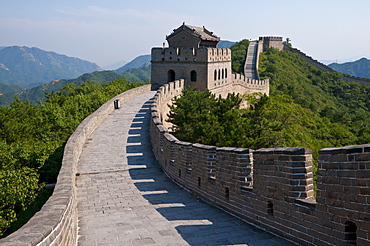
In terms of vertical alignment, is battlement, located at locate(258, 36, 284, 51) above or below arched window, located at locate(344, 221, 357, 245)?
above

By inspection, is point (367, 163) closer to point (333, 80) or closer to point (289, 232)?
point (289, 232)

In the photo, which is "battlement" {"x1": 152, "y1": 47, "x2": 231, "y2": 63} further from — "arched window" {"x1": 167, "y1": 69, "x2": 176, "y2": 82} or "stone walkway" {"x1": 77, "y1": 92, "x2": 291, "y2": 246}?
"stone walkway" {"x1": 77, "y1": 92, "x2": 291, "y2": 246}

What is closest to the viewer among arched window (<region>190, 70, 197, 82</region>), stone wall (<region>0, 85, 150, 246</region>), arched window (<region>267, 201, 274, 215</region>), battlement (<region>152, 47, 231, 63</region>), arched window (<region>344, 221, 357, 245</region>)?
stone wall (<region>0, 85, 150, 246</region>)

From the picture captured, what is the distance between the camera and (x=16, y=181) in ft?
39.7

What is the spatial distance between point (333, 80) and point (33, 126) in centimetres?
5576

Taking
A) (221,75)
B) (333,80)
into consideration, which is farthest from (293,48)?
(221,75)

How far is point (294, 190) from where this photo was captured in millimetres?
5469

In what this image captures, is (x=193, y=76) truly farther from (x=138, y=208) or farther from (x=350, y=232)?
(x=350, y=232)

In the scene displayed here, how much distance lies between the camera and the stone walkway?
6.07 metres

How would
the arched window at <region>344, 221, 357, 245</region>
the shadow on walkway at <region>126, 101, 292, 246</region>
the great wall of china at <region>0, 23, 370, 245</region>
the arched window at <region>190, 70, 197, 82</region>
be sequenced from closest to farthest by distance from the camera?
the great wall of china at <region>0, 23, 370, 245</region> → the arched window at <region>344, 221, 357, 245</region> → the shadow on walkway at <region>126, 101, 292, 246</region> → the arched window at <region>190, 70, 197, 82</region>

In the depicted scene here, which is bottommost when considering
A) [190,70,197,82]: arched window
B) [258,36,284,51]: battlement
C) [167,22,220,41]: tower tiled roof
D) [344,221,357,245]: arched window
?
[344,221,357,245]: arched window

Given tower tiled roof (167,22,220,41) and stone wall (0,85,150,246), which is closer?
stone wall (0,85,150,246)

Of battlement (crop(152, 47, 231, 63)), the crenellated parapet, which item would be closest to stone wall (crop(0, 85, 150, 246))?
battlement (crop(152, 47, 231, 63))

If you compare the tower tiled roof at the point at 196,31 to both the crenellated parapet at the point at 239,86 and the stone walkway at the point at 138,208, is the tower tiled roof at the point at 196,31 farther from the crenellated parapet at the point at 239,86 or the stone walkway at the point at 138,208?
the stone walkway at the point at 138,208
